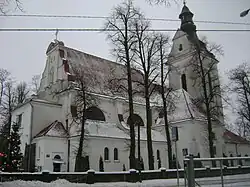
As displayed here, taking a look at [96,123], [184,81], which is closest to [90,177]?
[96,123]

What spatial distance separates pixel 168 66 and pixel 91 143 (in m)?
10.9

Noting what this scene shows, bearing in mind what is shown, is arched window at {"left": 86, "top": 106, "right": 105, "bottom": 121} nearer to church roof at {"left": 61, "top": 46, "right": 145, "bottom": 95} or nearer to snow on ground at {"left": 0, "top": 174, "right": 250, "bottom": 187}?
church roof at {"left": 61, "top": 46, "right": 145, "bottom": 95}

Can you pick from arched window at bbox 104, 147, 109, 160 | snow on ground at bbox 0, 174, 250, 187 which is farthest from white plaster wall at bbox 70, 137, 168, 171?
snow on ground at bbox 0, 174, 250, 187

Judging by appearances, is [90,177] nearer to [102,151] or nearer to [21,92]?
[102,151]

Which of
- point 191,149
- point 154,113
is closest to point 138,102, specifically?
point 154,113

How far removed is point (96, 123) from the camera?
100 feet

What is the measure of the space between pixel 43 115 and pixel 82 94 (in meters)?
7.20

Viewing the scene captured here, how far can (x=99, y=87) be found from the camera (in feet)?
115

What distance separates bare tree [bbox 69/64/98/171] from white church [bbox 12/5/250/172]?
→ 3.00 feet

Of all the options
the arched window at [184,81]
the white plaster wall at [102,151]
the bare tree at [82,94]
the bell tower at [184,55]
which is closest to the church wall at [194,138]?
the white plaster wall at [102,151]

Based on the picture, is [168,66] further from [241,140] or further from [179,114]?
[241,140]

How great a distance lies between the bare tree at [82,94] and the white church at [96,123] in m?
0.91

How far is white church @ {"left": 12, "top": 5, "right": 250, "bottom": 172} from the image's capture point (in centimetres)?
2792

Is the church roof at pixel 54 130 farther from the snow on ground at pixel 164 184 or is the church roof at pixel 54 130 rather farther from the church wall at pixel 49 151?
the snow on ground at pixel 164 184
